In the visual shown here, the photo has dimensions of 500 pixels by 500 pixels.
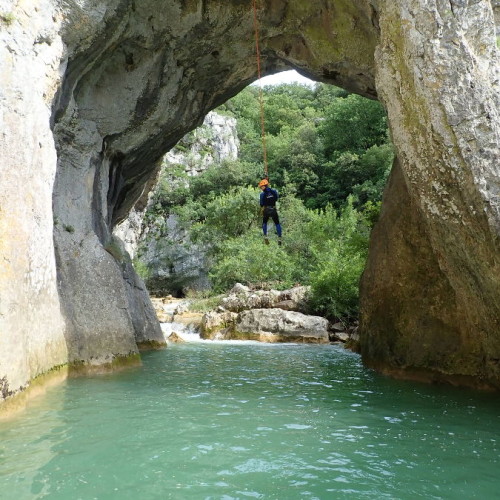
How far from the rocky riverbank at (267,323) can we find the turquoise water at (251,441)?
6990mm

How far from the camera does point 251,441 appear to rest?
4.91 m

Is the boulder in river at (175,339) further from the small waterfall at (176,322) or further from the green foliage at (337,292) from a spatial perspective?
the green foliage at (337,292)

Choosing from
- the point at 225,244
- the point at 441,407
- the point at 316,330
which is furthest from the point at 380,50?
the point at 225,244

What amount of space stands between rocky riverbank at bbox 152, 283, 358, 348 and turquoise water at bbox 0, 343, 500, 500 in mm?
6990

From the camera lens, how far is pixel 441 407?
21.6ft

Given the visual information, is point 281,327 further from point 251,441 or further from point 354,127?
point 354,127

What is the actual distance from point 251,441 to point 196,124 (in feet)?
37.7

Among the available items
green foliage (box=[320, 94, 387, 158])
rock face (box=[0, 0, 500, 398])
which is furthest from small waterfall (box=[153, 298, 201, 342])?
green foliage (box=[320, 94, 387, 158])

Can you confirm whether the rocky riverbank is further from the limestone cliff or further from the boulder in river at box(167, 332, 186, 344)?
the limestone cliff

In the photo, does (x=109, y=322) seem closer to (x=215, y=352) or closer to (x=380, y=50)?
(x=215, y=352)

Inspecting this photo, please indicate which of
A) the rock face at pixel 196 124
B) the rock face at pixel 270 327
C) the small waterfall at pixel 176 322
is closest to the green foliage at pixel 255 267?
the small waterfall at pixel 176 322

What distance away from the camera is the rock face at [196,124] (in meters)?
6.69

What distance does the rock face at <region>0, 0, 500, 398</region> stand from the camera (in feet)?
21.9

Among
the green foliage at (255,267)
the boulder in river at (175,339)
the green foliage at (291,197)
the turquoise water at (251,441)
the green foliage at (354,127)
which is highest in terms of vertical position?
the green foliage at (354,127)
